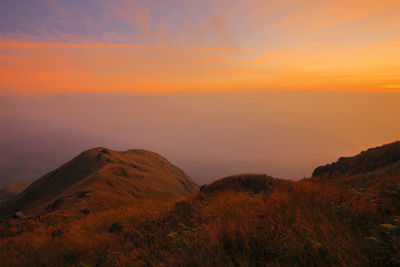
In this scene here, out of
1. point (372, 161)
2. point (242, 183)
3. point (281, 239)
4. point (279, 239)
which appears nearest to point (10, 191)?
point (242, 183)

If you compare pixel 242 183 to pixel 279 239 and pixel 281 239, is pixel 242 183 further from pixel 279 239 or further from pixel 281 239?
pixel 281 239

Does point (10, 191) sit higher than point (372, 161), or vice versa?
point (372, 161)

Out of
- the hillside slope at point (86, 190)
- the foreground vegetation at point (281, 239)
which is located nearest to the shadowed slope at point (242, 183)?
the foreground vegetation at point (281, 239)

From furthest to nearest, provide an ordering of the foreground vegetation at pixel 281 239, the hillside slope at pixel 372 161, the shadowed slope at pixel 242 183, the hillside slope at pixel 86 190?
1. the hillside slope at pixel 86 190
2. the shadowed slope at pixel 242 183
3. the hillside slope at pixel 372 161
4. the foreground vegetation at pixel 281 239

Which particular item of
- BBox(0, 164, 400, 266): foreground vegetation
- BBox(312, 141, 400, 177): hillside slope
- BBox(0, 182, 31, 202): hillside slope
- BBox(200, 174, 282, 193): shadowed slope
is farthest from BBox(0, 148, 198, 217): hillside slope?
BBox(0, 182, 31, 202): hillside slope

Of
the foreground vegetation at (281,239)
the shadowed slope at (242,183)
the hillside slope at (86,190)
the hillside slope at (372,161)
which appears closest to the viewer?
the foreground vegetation at (281,239)

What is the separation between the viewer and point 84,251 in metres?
5.82

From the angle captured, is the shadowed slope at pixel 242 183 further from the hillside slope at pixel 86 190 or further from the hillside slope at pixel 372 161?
the hillside slope at pixel 86 190

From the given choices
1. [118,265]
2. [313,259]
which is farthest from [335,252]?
[118,265]

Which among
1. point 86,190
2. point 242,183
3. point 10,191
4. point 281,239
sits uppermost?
point 281,239

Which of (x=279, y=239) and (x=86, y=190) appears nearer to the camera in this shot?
(x=279, y=239)

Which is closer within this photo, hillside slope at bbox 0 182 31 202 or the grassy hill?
the grassy hill

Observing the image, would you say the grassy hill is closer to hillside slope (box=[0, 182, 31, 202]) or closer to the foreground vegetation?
the foreground vegetation

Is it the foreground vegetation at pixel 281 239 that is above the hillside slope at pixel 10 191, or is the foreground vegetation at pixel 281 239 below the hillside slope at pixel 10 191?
above
